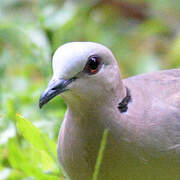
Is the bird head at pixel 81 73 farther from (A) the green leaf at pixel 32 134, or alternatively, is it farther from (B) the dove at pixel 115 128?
(A) the green leaf at pixel 32 134

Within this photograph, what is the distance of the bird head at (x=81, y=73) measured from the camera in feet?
8.86

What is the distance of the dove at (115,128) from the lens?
2834mm

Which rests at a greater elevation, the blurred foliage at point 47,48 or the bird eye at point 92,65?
the bird eye at point 92,65

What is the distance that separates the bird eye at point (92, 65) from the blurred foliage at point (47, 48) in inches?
16.0

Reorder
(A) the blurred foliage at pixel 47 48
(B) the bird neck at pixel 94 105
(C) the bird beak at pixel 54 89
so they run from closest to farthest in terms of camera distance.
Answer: (C) the bird beak at pixel 54 89 → (B) the bird neck at pixel 94 105 → (A) the blurred foliage at pixel 47 48

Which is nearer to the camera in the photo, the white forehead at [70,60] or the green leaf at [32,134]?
the white forehead at [70,60]

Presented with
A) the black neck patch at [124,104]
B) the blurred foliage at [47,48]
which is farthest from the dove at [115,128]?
the blurred foliage at [47,48]

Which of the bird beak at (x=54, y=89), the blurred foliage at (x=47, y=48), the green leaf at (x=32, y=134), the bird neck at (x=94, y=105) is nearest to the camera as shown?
the bird beak at (x=54, y=89)

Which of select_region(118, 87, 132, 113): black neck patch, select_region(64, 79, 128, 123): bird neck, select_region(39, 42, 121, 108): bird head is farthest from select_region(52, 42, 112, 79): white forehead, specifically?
select_region(118, 87, 132, 113): black neck patch

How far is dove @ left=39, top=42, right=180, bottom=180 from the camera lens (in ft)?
9.30

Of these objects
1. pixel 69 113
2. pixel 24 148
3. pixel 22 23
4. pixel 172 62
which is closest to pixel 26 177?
pixel 24 148

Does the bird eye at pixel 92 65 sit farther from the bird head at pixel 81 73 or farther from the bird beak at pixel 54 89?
Answer: the bird beak at pixel 54 89

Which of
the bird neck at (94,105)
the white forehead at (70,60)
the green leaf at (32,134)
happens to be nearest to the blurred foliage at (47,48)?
the green leaf at (32,134)

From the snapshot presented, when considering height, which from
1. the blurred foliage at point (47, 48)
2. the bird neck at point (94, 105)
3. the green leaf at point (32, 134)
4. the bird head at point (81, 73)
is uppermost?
the bird head at point (81, 73)
